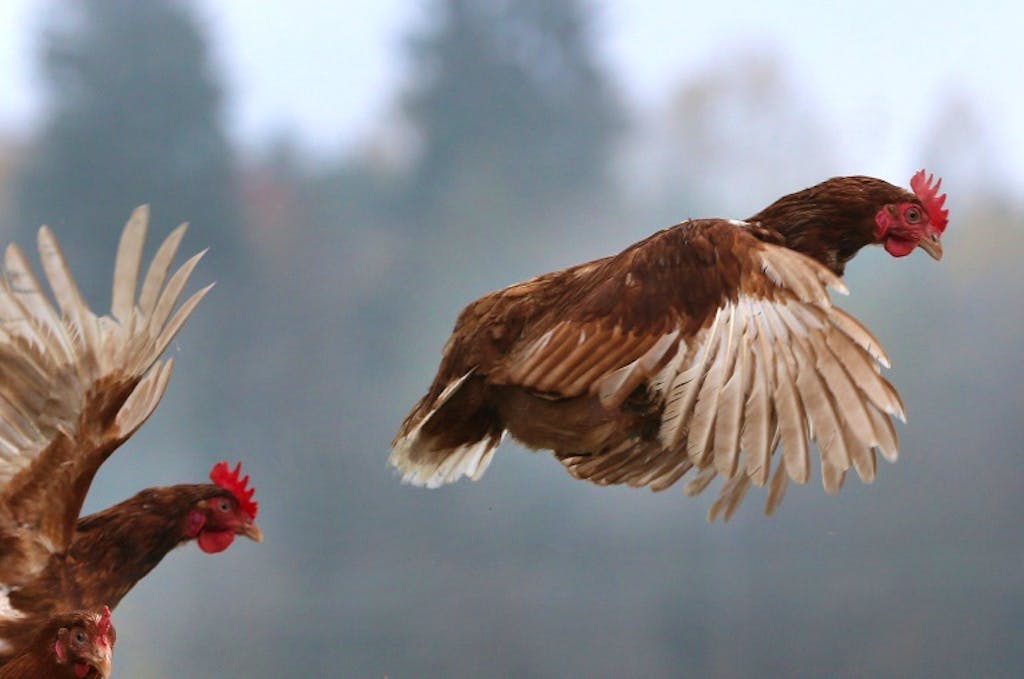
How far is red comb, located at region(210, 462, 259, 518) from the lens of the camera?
240cm

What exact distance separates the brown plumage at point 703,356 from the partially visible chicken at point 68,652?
22.5 inches

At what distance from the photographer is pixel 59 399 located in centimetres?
207

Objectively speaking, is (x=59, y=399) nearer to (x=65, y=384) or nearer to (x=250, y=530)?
(x=65, y=384)

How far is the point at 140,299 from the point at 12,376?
241mm

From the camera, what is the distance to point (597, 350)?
6.10 ft

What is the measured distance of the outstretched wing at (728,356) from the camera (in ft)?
5.80

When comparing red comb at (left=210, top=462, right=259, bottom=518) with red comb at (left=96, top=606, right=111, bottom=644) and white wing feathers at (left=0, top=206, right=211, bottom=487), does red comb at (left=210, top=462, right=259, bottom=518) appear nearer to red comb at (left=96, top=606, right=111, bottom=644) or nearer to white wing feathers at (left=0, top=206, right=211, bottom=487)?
white wing feathers at (left=0, top=206, right=211, bottom=487)

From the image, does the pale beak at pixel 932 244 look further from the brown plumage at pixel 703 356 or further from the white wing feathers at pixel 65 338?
the white wing feathers at pixel 65 338

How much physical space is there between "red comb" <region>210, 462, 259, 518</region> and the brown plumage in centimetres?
40

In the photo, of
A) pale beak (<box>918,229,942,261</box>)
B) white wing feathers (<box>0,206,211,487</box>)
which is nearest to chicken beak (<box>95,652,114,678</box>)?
white wing feathers (<box>0,206,211,487</box>)

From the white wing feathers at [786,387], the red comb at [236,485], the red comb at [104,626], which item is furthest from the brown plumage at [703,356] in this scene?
the red comb at [104,626]

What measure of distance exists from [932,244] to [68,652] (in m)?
1.52

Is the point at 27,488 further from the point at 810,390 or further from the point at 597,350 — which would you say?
the point at 810,390

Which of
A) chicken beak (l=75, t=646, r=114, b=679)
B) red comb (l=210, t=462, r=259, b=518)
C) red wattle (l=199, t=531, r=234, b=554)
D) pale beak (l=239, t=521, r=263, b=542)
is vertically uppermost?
red comb (l=210, t=462, r=259, b=518)
